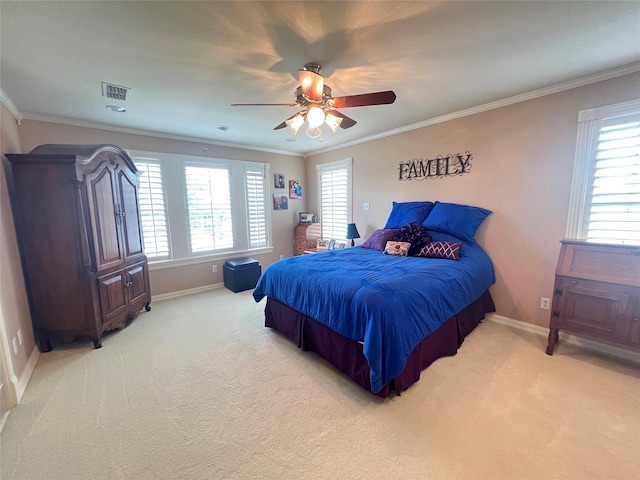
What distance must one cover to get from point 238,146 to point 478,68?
3.72 m

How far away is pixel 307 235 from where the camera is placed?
5.29 metres

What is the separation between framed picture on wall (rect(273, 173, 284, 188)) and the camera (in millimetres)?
5184

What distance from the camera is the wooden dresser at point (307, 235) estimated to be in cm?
527

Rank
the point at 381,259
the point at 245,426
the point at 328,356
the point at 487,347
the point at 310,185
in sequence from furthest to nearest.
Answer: the point at 310,185, the point at 381,259, the point at 487,347, the point at 328,356, the point at 245,426

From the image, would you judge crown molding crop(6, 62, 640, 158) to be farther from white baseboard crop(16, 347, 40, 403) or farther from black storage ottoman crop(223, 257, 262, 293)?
white baseboard crop(16, 347, 40, 403)

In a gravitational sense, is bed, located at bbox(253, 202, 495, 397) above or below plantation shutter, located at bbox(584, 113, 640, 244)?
below

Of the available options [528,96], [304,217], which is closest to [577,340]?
[528,96]

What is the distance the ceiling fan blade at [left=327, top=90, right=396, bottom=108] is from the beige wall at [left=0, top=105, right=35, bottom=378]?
9.80 ft

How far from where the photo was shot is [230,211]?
464cm

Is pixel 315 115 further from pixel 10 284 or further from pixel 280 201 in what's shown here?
pixel 280 201

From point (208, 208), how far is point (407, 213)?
10.7ft

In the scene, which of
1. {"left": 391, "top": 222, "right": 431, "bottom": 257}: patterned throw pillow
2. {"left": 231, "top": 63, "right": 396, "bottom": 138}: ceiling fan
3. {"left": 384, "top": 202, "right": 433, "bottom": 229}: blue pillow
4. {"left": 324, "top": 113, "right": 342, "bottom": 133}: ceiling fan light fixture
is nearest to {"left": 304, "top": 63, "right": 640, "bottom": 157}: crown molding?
{"left": 384, "top": 202, "right": 433, "bottom": 229}: blue pillow

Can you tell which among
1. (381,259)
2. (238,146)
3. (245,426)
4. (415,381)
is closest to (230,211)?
(238,146)

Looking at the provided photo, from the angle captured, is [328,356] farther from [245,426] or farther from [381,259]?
[381,259]
